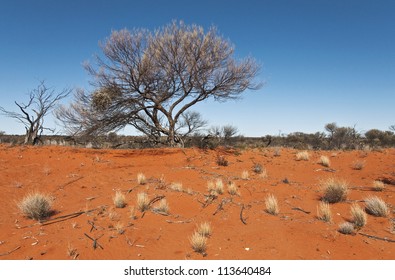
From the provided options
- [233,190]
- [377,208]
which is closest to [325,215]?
[377,208]

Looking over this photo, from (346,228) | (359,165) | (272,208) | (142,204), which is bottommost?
(346,228)

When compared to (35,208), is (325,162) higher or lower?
higher

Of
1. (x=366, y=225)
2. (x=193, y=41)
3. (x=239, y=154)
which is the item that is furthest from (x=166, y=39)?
(x=366, y=225)

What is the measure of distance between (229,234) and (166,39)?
38.8ft

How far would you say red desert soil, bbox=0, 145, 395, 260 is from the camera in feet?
18.5

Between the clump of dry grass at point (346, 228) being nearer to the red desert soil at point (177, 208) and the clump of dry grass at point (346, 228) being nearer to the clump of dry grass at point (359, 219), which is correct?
the red desert soil at point (177, 208)

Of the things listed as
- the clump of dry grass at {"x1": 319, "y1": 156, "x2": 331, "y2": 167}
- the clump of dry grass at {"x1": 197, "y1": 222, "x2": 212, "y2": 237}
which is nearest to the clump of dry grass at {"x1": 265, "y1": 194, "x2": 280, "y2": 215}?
the clump of dry grass at {"x1": 197, "y1": 222, "x2": 212, "y2": 237}

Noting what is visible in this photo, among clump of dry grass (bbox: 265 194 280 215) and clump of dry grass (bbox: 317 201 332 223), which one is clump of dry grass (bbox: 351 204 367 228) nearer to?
clump of dry grass (bbox: 317 201 332 223)

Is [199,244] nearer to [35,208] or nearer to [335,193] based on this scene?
[35,208]

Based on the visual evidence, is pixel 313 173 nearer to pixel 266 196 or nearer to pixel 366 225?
pixel 266 196

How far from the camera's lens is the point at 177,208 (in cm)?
794

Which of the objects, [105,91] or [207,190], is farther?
[105,91]

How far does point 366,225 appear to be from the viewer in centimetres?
677

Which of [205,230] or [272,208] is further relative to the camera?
[272,208]
